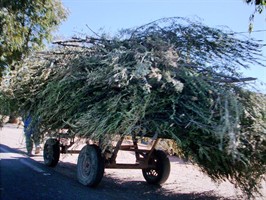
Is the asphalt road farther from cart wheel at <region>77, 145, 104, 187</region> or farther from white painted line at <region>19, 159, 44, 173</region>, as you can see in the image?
cart wheel at <region>77, 145, 104, 187</region>

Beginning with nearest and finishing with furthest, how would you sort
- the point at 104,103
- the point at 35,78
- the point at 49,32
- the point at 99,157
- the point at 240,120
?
the point at 240,120
the point at 104,103
the point at 99,157
the point at 35,78
the point at 49,32

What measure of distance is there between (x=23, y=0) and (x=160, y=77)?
33.2ft

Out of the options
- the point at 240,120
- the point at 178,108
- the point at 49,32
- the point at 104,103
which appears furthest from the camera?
the point at 49,32

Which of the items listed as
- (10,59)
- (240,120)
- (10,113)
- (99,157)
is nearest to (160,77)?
(240,120)

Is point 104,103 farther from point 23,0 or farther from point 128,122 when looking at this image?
point 23,0

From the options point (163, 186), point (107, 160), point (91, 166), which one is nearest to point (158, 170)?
point (163, 186)

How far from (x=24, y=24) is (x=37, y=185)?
10.3 metres

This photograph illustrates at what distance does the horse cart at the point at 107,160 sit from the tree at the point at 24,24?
6.04m

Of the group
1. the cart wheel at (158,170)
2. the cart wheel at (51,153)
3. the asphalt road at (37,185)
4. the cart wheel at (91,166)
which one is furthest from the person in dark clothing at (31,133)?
the cart wheel at (158,170)

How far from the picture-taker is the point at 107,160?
6105 millimetres

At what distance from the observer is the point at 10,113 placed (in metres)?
6.50

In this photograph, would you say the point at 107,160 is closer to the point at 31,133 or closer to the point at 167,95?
the point at 31,133

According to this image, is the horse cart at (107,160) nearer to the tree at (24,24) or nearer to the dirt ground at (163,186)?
the dirt ground at (163,186)

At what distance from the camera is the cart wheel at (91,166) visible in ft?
18.5
